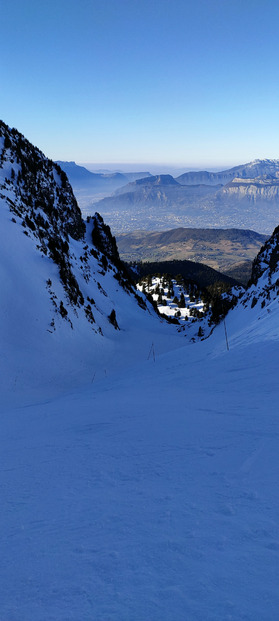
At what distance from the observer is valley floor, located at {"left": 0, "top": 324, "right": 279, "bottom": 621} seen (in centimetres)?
276

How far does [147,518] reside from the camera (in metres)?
3.93

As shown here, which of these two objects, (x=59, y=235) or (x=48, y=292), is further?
(x=59, y=235)

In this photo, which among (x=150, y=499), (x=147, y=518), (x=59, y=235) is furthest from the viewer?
(x=59, y=235)

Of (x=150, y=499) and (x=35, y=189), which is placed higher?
(x=35, y=189)

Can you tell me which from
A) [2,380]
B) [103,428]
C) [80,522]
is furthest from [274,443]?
[2,380]

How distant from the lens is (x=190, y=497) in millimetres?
4227

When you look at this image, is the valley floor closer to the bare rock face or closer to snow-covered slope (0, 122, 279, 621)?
snow-covered slope (0, 122, 279, 621)

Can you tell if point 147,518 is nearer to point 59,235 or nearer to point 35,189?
point 59,235

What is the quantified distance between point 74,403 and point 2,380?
721 cm

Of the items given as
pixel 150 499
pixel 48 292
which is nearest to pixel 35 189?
pixel 48 292

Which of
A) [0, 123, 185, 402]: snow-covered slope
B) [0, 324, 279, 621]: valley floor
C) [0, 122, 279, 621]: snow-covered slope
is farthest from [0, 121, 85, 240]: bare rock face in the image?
[0, 324, 279, 621]: valley floor

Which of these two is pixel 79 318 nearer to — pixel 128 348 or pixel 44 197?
pixel 128 348

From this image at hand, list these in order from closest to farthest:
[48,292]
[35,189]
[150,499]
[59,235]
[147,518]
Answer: [147,518], [150,499], [48,292], [59,235], [35,189]

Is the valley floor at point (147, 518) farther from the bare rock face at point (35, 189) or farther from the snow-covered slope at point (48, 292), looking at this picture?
the bare rock face at point (35, 189)
